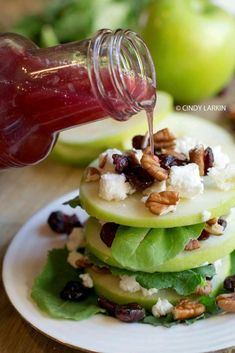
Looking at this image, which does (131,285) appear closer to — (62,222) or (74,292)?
(74,292)

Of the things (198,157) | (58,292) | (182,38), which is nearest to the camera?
(198,157)

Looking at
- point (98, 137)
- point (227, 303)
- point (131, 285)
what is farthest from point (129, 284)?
point (98, 137)

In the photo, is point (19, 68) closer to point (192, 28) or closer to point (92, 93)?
point (92, 93)

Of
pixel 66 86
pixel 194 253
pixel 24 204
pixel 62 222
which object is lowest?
pixel 24 204

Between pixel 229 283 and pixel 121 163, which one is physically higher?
pixel 121 163

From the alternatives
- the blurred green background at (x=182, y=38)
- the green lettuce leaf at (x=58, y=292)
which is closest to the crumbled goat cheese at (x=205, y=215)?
the green lettuce leaf at (x=58, y=292)

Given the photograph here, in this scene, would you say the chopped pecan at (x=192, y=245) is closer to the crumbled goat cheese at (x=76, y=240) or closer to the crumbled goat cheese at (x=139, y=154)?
the crumbled goat cheese at (x=139, y=154)
